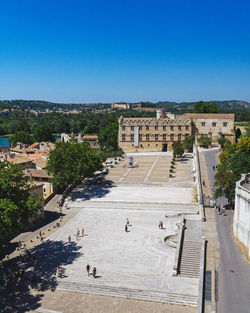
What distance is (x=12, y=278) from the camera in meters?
24.0

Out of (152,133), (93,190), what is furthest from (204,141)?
(93,190)

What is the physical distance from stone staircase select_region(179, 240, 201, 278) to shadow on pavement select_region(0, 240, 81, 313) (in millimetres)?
9126

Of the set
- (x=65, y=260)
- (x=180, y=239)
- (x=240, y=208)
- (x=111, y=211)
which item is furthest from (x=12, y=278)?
(x=240, y=208)

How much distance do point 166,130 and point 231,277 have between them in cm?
5953

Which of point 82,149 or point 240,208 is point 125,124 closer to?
point 82,149

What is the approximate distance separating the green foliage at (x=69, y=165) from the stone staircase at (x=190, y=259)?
73.6 feet

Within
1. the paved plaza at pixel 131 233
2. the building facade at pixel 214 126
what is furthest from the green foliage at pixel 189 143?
the paved plaza at pixel 131 233

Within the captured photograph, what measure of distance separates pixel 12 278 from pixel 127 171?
35881 millimetres

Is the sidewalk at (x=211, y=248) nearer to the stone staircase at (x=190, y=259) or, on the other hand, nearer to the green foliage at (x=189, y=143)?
the stone staircase at (x=190, y=259)

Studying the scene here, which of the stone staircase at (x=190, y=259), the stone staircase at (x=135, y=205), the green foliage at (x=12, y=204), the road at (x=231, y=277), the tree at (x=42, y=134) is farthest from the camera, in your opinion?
the tree at (x=42, y=134)

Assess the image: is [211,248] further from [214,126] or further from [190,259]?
[214,126]

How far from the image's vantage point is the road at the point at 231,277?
61.4ft

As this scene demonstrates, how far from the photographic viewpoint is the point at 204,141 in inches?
2931

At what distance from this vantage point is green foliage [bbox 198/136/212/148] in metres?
74.2
